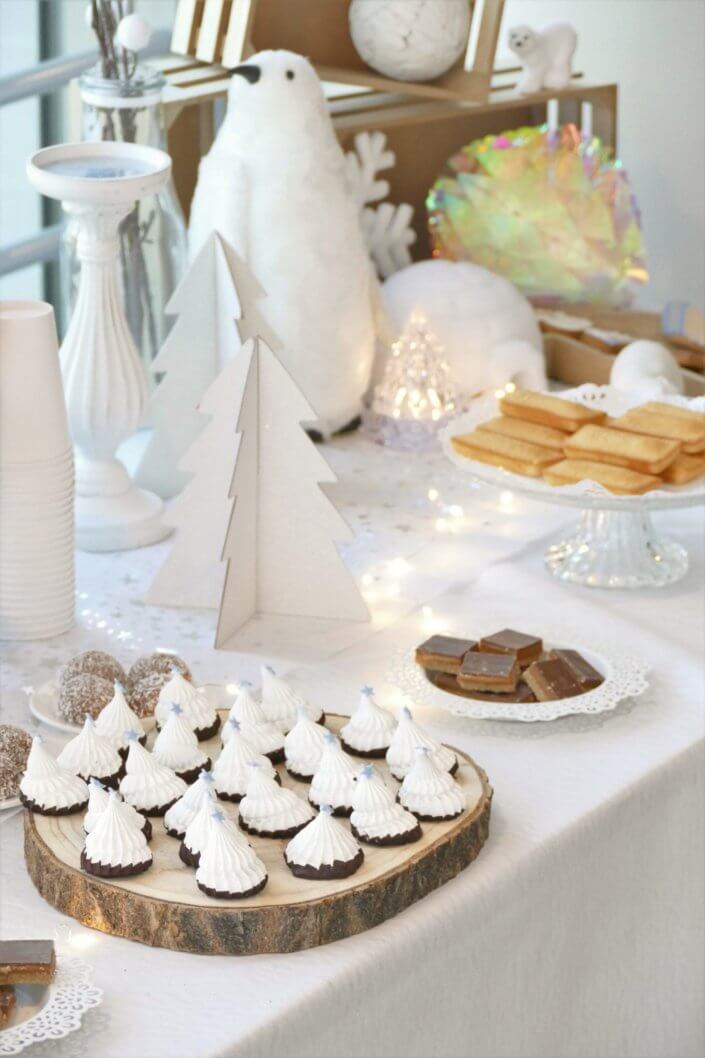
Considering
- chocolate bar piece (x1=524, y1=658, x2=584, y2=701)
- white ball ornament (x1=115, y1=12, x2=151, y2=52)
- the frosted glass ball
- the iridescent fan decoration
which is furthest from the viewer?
the iridescent fan decoration

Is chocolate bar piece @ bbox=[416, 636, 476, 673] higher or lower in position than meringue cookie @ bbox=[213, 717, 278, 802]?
lower

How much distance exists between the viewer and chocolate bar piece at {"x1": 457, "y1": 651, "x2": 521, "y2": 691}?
105cm

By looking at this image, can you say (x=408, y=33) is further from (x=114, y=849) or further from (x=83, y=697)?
(x=114, y=849)

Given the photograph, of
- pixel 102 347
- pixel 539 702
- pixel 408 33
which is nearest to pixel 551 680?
pixel 539 702

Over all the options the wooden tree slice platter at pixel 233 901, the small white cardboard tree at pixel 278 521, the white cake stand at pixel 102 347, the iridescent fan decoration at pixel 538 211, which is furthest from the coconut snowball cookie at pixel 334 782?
the iridescent fan decoration at pixel 538 211

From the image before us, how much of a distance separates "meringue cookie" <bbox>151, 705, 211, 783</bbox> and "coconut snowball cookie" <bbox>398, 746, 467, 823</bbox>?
126mm

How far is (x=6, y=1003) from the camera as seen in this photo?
2.41 feet

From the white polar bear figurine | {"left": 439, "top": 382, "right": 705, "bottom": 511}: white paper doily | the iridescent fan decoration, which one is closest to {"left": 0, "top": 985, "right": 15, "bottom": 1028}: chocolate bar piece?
{"left": 439, "top": 382, "right": 705, "bottom": 511}: white paper doily

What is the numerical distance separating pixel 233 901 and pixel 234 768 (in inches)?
4.3

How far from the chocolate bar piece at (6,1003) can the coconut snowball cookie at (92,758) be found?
155mm

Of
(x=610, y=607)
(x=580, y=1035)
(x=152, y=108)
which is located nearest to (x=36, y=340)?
(x=152, y=108)

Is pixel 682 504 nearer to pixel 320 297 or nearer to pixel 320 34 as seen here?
pixel 320 297

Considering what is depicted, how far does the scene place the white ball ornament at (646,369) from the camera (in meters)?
1.59

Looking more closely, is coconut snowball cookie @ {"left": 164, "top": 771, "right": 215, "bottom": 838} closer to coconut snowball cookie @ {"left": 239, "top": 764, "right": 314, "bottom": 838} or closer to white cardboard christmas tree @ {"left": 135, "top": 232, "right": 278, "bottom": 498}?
coconut snowball cookie @ {"left": 239, "top": 764, "right": 314, "bottom": 838}
